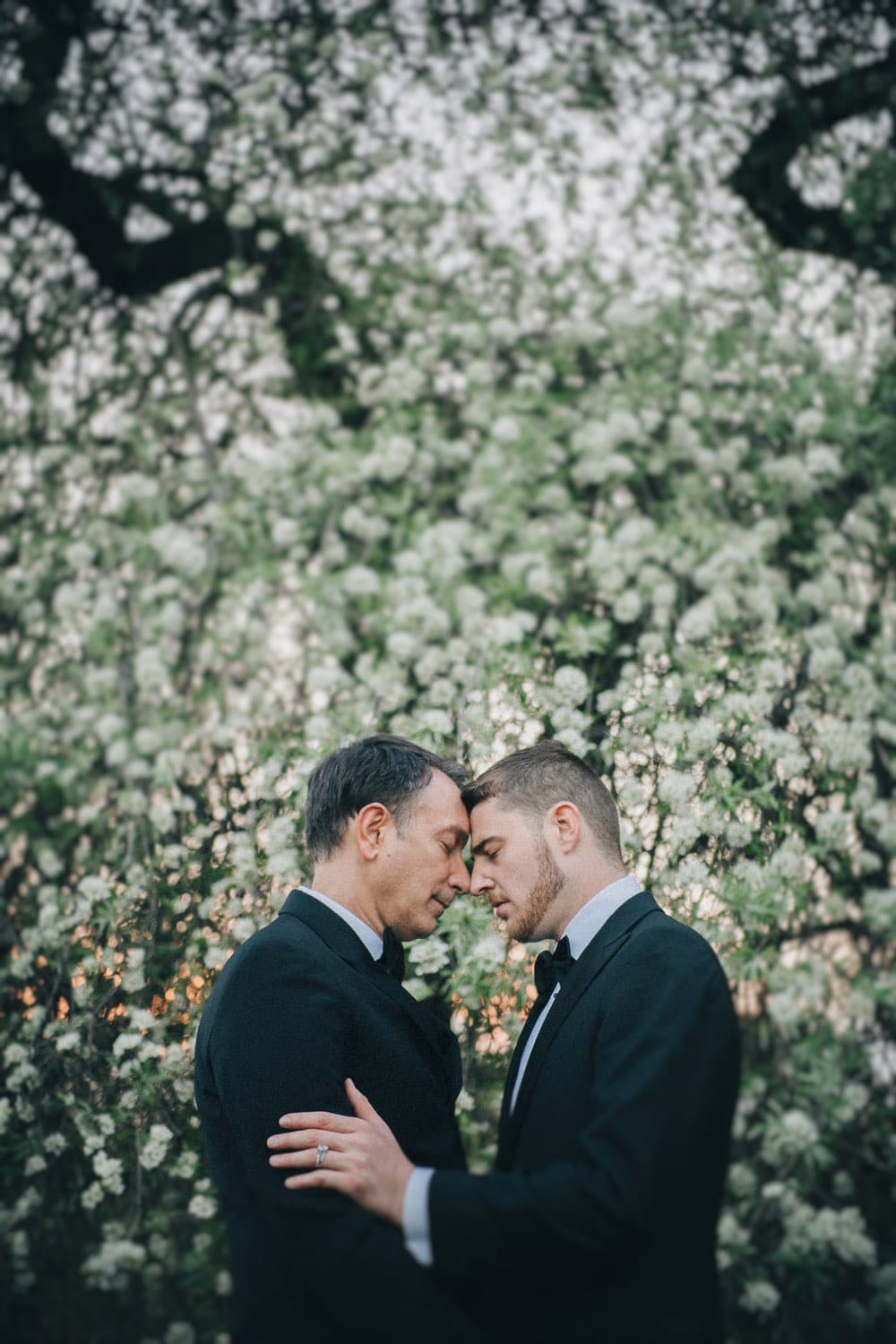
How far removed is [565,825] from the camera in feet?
6.24

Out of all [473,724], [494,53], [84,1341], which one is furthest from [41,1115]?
[494,53]

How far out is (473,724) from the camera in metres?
2.74

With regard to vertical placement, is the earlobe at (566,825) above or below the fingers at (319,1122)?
above

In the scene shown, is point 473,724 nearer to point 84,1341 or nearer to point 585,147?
point 84,1341

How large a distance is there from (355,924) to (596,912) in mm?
433

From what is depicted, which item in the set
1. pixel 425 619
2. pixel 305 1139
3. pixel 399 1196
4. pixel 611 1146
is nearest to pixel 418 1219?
pixel 399 1196

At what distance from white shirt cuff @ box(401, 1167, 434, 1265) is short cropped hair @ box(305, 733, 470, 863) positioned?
0.64 m

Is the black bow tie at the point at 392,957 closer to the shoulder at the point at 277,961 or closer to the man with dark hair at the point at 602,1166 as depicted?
the shoulder at the point at 277,961

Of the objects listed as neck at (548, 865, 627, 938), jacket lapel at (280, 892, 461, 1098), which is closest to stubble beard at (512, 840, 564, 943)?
neck at (548, 865, 627, 938)

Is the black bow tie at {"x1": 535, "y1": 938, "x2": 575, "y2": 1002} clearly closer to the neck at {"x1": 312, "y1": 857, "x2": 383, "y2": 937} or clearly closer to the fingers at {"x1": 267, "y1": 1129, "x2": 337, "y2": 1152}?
the neck at {"x1": 312, "y1": 857, "x2": 383, "y2": 937}

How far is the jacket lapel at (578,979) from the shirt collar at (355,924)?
340 millimetres

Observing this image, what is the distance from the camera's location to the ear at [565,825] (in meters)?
1.90

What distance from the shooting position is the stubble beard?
1.88 metres

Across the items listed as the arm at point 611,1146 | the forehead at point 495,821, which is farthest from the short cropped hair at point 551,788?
the arm at point 611,1146
